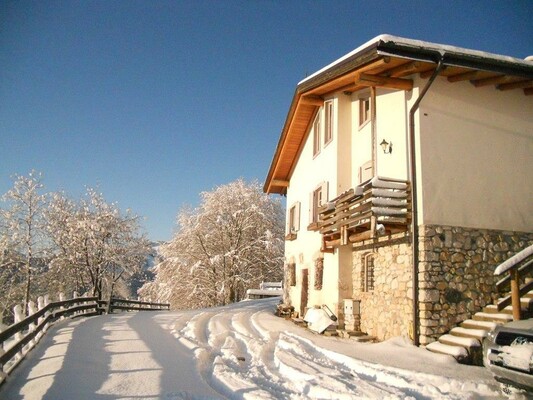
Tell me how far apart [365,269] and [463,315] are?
3.07 meters

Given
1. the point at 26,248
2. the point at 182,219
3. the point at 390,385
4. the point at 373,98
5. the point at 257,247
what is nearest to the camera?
the point at 390,385

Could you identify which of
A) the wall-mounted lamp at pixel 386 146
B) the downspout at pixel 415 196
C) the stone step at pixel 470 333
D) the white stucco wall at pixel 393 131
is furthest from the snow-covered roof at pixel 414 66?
the stone step at pixel 470 333

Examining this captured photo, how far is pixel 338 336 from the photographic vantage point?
11.8m

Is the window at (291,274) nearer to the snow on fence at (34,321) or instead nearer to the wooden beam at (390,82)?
the snow on fence at (34,321)

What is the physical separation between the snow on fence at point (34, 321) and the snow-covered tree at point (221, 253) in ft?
21.7

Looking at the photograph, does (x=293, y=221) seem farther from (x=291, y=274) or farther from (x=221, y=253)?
(x=221, y=253)

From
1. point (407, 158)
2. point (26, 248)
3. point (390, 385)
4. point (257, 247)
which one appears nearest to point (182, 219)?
point (257, 247)

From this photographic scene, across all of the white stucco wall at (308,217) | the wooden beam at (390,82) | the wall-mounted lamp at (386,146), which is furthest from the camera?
the white stucco wall at (308,217)

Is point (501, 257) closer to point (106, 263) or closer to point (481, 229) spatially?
point (481, 229)

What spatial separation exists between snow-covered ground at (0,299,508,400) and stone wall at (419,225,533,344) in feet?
3.28

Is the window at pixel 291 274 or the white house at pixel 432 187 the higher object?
the white house at pixel 432 187

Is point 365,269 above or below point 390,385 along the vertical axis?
above

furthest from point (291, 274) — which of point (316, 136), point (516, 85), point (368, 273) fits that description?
point (516, 85)

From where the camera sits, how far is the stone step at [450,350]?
8070 mm
